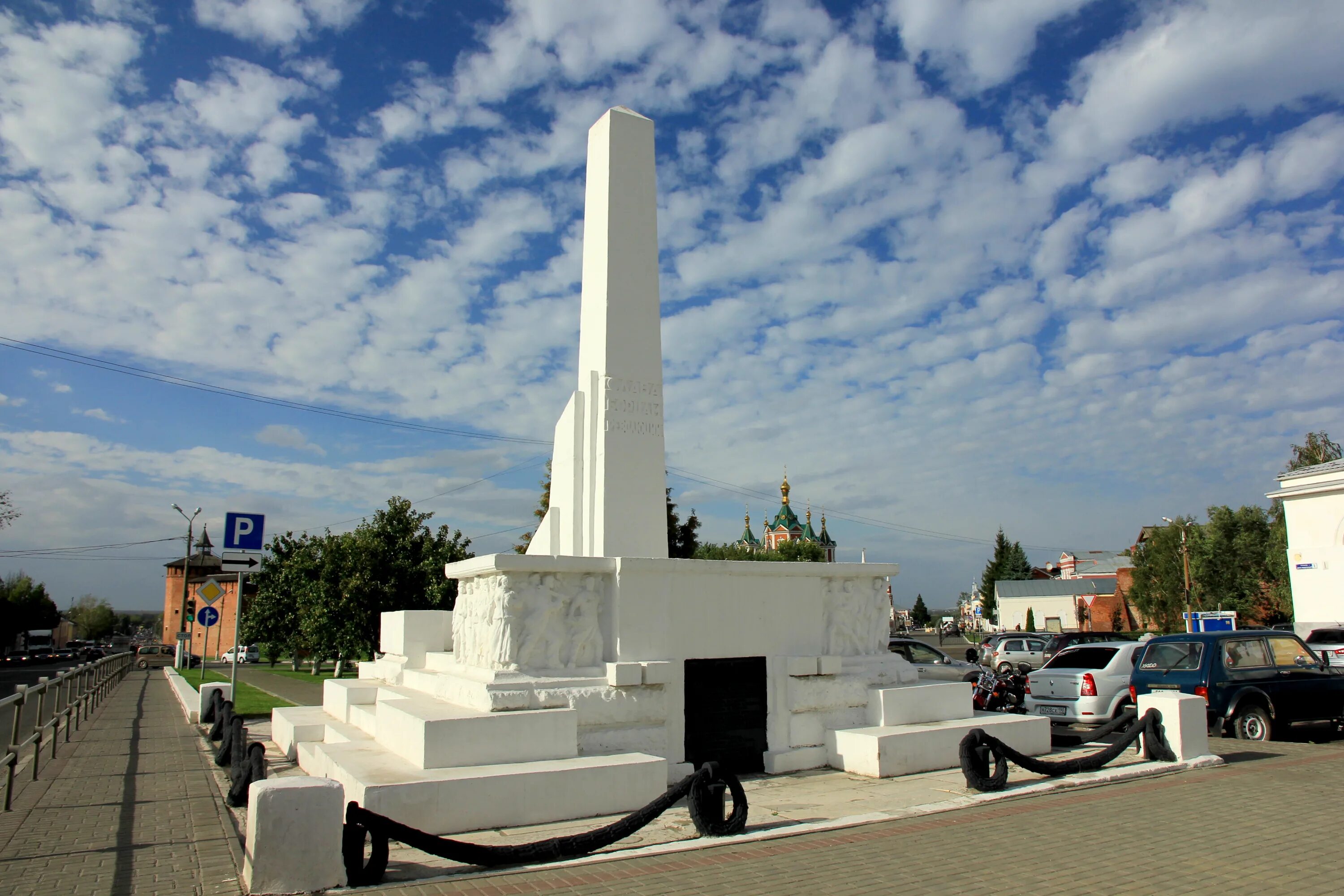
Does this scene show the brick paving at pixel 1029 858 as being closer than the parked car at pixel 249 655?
Yes

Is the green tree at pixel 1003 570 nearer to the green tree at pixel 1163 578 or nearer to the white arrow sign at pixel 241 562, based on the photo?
the green tree at pixel 1163 578

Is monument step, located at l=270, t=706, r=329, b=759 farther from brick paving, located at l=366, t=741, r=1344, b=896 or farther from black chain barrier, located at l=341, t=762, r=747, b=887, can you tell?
brick paving, located at l=366, t=741, r=1344, b=896

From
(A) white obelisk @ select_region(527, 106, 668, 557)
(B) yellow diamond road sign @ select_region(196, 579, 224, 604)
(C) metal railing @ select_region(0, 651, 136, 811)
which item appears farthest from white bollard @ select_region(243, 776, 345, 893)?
(B) yellow diamond road sign @ select_region(196, 579, 224, 604)

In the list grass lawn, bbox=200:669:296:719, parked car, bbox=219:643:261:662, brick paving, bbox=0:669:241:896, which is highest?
brick paving, bbox=0:669:241:896

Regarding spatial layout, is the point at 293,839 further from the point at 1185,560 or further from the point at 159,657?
the point at 159,657

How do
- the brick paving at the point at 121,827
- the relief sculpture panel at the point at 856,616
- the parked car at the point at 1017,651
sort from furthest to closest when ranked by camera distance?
the parked car at the point at 1017,651, the relief sculpture panel at the point at 856,616, the brick paving at the point at 121,827

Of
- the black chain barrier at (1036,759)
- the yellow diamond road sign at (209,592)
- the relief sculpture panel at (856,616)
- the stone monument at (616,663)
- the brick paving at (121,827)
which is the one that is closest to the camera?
the brick paving at (121,827)

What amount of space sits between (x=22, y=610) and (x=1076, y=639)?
77.6 meters

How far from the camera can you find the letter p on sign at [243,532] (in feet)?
38.3

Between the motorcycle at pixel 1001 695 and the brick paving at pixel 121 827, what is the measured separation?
36.9 feet

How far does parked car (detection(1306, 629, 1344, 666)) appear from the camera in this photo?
18.6 meters

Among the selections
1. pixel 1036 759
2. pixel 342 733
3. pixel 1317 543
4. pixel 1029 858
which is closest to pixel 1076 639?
pixel 1317 543

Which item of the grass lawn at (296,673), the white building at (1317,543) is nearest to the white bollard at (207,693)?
the grass lawn at (296,673)

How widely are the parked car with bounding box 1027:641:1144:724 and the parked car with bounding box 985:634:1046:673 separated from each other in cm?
1279
